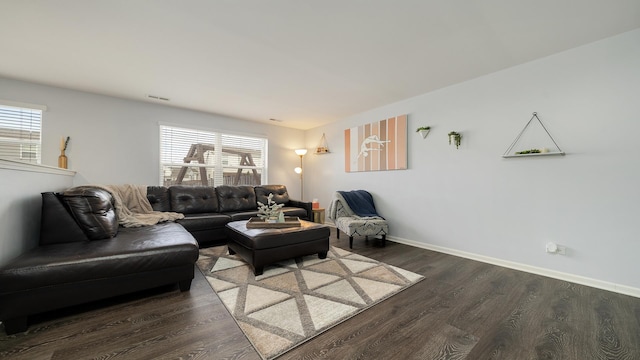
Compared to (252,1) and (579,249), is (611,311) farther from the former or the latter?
(252,1)

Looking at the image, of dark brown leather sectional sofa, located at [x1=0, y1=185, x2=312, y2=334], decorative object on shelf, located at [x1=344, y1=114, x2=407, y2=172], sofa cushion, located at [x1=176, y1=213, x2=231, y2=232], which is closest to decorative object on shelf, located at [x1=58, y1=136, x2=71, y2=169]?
dark brown leather sectional sofa, located at [x1=0, y1=185, x2=312, y2=334]

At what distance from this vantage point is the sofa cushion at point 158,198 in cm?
364

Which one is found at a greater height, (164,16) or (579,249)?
(164,16)

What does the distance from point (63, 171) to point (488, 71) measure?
5493mm

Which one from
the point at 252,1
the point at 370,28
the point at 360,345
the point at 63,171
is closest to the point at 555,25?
the point at 370,28

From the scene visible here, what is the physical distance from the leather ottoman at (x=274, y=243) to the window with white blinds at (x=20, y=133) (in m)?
3.02

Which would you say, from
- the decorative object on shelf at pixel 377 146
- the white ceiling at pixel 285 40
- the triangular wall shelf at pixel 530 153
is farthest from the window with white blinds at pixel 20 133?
the triangular wall shelf at pixel 530 153

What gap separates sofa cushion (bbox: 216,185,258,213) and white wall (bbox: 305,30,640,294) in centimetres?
275

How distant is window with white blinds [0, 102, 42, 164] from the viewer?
10.3 ft

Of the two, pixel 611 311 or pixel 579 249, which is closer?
pixel 611 311

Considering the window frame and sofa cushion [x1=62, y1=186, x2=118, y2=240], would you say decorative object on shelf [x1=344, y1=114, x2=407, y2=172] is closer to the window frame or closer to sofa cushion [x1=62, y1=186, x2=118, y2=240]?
sofa cushion [x1=62, y1=186, x2=118, y2=240]

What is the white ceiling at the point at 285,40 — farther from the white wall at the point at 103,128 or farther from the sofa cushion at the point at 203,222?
the sofa cushion at the point at 203,222

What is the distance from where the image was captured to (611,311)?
6.12 ft

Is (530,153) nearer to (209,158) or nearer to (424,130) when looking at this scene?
(424,130)
